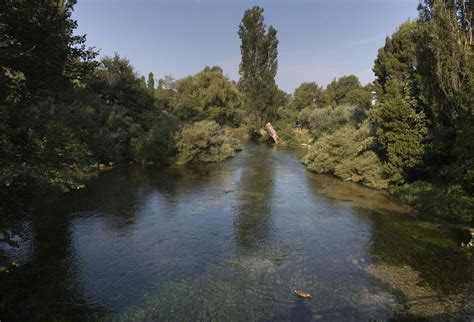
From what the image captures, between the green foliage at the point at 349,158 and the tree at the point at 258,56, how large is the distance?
20477 mm

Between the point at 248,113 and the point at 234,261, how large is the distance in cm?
4755

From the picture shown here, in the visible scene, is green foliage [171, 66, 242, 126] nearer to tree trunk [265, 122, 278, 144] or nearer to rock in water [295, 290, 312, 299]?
tree trunk [265, 122, 278, 144]

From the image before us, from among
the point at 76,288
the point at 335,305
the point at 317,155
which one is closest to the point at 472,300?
the point at 335,305

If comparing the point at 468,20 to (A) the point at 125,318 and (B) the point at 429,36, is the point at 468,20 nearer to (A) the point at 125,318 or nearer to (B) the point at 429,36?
(B) the point at 429,36

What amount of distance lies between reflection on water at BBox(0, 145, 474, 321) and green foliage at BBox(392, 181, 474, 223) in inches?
49.9

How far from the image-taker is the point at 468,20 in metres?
24.6

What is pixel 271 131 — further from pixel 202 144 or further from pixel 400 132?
pixel 400 132

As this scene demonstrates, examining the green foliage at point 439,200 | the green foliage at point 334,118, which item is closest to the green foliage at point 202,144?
the green foliage at point 334,118

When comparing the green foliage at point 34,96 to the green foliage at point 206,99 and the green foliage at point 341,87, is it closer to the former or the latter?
the green foliage at point 206,99

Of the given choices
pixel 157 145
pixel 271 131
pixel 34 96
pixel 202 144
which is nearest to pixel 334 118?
pixel 271 131

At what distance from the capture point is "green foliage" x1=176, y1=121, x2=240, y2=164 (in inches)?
1634

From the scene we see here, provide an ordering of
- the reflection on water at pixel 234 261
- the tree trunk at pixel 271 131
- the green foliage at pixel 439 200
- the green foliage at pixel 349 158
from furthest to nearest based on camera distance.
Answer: the tree trunk at pixel 271 131 → the green foliage at pixel 349 158 → the green foliage at pixel 439 200 → the reflection on water at pixel 234 261

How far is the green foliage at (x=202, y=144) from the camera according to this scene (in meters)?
41.5

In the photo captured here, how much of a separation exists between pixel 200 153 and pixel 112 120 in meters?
10.9
